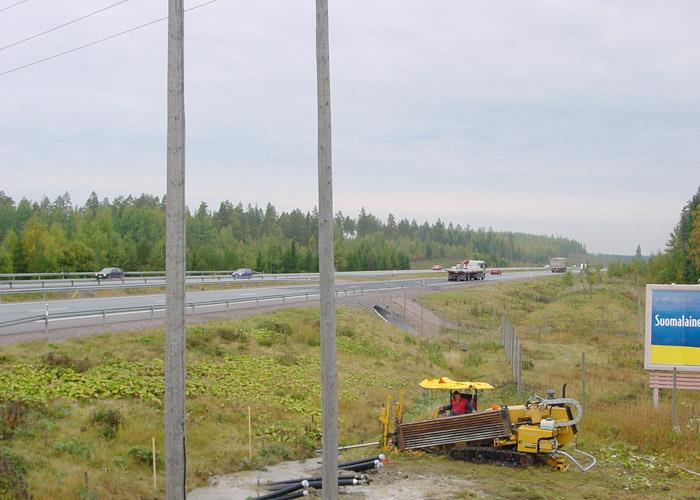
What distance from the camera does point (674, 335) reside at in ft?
69.3

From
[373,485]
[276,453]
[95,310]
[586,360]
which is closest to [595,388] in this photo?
[586,360]

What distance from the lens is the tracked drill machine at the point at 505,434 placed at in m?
15.7

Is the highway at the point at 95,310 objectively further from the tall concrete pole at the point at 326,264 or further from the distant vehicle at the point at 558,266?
the distant vehicle at the point at 558,266

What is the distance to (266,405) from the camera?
20.2m

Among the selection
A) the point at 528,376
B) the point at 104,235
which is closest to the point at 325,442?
the point at 528,376

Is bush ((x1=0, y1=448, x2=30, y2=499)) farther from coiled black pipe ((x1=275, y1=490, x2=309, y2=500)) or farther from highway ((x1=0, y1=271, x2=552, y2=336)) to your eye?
highway ((x1=0, y1=271, x2=552, y2=336))

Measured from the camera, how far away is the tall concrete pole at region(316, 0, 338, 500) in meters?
8.78

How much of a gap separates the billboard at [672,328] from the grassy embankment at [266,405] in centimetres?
143

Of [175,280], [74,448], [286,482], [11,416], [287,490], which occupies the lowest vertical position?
[286,482]

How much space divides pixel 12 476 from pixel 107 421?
161 inches

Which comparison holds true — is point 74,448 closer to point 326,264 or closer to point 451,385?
point 326,264

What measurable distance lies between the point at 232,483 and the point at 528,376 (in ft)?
50.4

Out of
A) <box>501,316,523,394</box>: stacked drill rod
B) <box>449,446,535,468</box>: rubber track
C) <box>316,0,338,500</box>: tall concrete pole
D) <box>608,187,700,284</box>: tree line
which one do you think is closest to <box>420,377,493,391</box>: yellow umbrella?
<box>449,446,535,468</box>: rubber track

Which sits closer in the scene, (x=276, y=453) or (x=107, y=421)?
(x=107, y=421)
